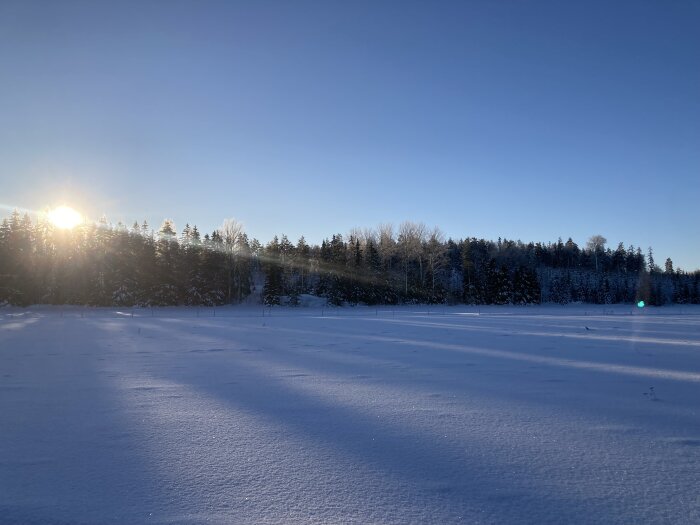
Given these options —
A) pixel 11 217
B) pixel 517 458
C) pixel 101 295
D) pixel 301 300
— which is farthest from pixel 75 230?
pixel 517 458

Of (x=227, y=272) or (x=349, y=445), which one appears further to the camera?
(x=227, y=272)

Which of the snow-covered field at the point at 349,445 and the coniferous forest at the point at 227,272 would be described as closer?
the snow-covered field at the point at 349,445

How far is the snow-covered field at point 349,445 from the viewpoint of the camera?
406cm

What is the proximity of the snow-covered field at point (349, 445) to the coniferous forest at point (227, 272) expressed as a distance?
178ft

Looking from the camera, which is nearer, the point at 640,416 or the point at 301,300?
the point at 640,416

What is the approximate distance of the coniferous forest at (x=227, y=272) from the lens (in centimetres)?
5972

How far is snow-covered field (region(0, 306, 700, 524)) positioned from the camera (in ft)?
13.3

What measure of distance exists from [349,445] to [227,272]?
221 feet

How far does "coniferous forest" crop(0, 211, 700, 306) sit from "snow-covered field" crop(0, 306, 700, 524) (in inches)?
2137

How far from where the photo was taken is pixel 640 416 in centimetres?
708

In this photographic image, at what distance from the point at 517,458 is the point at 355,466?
6.71ft

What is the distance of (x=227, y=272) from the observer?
69.8 metres

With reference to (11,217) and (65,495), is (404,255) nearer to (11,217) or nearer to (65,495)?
(11,217)

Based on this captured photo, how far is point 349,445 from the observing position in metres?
5.76
